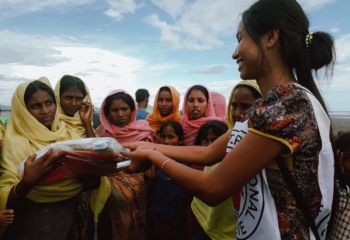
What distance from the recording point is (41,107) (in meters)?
2.64

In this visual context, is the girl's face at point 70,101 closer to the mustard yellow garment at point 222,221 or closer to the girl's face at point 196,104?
the girl's face at point 196,104

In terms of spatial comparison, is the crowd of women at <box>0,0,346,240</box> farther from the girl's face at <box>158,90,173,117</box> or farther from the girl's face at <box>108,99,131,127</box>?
the girl's face at <box>158,90,173,117</box>

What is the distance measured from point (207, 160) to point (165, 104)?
296 cm

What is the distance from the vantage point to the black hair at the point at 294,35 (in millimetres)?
1338

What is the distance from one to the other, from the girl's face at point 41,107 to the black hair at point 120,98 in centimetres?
110

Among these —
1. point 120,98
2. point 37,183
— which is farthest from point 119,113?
point 37,183

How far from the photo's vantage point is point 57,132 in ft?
8.74

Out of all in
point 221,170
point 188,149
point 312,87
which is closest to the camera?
point 221,170

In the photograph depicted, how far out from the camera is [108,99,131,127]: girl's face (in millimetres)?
3666

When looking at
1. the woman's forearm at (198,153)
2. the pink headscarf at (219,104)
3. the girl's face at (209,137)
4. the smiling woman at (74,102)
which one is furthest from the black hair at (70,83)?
the pink headscarf at (219,104)

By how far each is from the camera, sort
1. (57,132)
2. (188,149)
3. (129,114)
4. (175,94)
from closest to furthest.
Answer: (188,149)
(57,132)
(129,114)
(175,94)

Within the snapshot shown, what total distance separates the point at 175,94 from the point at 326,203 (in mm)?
3780

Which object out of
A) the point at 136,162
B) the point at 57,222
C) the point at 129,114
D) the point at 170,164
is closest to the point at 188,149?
the point at 136,162

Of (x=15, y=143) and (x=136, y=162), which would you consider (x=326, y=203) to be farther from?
Result: (x=15, y=143)
